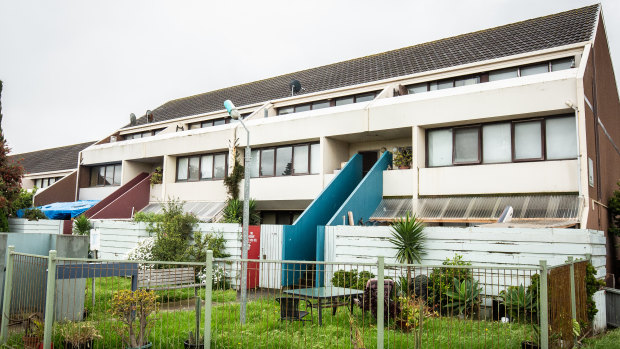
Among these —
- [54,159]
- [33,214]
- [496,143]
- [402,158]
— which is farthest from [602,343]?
[54,159]

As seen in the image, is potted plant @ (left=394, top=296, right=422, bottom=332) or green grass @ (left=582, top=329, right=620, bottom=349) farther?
potted plant @ (left=394, top=296, right=422, bottom=332)

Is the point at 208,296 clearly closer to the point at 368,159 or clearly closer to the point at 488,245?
the point at 488,245

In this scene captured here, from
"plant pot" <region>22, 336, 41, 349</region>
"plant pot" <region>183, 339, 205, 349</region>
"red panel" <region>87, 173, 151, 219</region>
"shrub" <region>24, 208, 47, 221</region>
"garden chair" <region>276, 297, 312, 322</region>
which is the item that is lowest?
"plant pot" <region>22, 336, 41, 349</region>

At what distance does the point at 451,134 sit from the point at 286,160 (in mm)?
7752

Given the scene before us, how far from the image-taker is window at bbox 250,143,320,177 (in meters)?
21.7

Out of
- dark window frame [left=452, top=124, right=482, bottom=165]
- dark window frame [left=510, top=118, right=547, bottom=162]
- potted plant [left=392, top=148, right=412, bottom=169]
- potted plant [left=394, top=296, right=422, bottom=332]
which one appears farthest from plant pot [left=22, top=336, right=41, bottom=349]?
dark window frame [left=510, top=118, right=547, bottom=162]

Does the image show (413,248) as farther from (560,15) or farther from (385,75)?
(560,15)

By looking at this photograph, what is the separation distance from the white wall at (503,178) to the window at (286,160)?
538 centimetres

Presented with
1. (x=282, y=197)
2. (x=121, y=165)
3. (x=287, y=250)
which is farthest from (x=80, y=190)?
(x=287, y=250)

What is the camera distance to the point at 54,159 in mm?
42188

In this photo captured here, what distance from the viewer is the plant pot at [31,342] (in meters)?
8.26

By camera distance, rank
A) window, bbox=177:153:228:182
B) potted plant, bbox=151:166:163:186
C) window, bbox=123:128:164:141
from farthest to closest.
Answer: window, bbox=123:128:164:141 → potted plant, bbox=151:166:163:186 → window, bbox=177:153:228:182

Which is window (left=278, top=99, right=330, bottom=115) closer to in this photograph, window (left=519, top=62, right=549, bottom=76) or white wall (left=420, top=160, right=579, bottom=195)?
white wall (left=420, top=160, right=579, bottom=195)

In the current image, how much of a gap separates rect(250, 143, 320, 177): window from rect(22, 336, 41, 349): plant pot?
14303 mm
